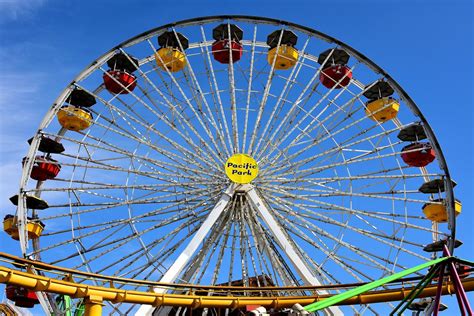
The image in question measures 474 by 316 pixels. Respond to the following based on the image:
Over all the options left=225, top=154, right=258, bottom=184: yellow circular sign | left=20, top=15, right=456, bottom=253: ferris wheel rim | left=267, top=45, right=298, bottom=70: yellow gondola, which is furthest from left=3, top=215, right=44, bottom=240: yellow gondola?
left=267, top=45, right=298, bottom=70: yellow gondola

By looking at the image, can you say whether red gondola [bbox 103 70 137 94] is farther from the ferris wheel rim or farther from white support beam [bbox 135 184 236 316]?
white support beam [bbox 135 184 236 316]

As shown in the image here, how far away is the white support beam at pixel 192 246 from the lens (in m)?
14.8

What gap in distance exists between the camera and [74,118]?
19.0 m

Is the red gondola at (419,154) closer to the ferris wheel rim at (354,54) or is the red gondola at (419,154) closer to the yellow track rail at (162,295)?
the ferris wheel rim at (354,54)

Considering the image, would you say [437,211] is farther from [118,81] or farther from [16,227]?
[16,227]

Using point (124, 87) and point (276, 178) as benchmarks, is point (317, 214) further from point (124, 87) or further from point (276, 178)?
point (124, 87)

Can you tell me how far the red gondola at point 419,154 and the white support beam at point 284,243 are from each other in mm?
5397

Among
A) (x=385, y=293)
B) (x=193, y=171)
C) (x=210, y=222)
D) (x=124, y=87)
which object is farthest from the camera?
(x=124, y=87)

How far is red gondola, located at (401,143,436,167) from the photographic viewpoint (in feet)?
62.7

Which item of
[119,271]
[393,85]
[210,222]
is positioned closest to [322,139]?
[393,85]

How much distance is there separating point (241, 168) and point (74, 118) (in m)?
6.03

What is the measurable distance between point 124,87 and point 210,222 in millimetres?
5963

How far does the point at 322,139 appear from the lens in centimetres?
1900

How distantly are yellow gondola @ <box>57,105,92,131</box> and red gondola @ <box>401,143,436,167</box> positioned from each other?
1105 cm
